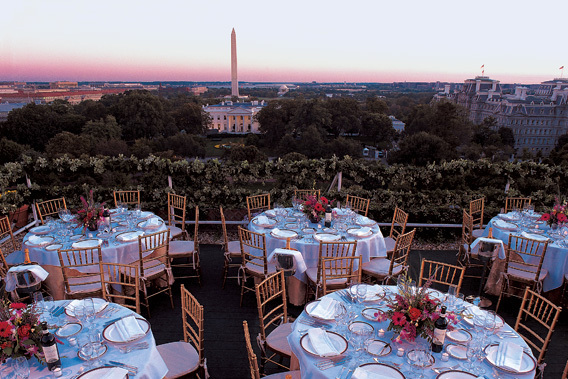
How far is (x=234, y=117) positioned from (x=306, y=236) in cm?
8661

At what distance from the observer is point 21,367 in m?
2.34

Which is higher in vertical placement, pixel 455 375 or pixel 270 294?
pixel 455 375

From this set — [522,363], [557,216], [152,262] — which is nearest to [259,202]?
[152,262]

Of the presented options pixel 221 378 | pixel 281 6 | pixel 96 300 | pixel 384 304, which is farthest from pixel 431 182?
pixel 281 6

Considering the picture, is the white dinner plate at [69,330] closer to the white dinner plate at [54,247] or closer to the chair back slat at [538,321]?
the white dinner plate at [54,247]

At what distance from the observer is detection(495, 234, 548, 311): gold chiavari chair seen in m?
4.89

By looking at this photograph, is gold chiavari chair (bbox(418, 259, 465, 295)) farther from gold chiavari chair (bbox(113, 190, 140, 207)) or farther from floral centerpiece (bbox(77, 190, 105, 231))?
gold chiavari chair (bbox(113, 190, 140, 207))

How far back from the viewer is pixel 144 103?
162 ft

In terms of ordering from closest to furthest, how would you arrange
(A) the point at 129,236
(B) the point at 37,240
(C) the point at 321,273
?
1. (C) the point at 321,273
2. (B) the point at 37,240
3. (A) the point at 129,236

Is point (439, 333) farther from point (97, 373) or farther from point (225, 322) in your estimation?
point (225, 322)

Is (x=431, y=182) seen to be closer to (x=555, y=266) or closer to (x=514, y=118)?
(x=555, y=266)

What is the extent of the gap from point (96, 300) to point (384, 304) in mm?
2673

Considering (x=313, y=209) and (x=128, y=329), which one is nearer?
(x=128, y=329)

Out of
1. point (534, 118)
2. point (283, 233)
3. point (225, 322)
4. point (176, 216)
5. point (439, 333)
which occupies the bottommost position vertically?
point (534, 118)
